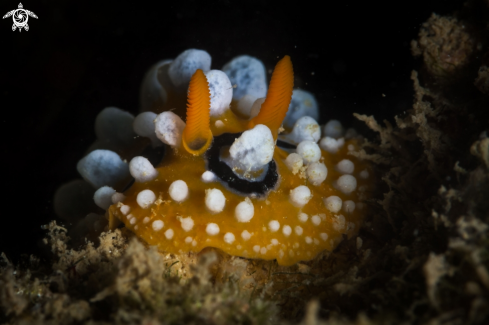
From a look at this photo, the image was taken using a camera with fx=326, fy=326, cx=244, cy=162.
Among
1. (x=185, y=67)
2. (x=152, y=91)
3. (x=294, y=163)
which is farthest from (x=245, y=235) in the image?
(x=152, y=91)

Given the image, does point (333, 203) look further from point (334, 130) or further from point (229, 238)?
point (334, 130)

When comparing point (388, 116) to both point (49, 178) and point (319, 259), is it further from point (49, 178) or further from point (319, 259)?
point (49, 178)

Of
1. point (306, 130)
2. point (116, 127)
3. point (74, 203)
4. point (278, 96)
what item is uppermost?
point (278, 96)

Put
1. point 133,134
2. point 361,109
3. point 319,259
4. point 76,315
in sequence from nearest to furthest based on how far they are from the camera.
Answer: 1. point 76,315
2. point 319,259
3. point 133,134
4. point 361,109

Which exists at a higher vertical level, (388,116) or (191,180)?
(388,116)

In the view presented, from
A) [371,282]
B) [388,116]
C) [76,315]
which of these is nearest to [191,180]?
[76,315]

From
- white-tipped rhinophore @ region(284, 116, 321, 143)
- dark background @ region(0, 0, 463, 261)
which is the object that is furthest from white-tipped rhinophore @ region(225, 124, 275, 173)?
dark background @ region(0, 0, 463, 261)

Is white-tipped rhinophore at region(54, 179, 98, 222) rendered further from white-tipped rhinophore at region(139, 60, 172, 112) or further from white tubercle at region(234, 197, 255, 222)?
white tubercle at region(234, 197, 255, 222)
